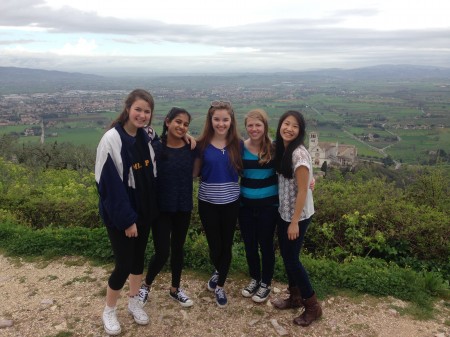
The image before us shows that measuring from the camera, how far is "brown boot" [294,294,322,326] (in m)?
3.59

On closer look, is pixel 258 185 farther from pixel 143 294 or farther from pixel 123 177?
pixel 143 294

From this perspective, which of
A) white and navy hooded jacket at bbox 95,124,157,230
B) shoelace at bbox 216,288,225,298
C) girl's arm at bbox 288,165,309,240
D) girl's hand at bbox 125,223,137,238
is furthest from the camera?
shoelace at bbox 216,288,225,298

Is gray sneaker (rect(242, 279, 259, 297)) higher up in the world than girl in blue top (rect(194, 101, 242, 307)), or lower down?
lower down

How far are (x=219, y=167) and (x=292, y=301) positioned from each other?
65.9 inches

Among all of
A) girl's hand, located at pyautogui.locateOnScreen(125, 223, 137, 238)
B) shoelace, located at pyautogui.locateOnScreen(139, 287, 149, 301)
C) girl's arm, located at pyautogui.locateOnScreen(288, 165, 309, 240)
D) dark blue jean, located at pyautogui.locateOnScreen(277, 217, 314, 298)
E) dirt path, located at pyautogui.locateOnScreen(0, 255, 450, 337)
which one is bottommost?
dirt path, located at pyautogui.locateOnScreen(0, 255, 450, 337)

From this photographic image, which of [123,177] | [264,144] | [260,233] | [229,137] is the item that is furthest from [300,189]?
[123,177]

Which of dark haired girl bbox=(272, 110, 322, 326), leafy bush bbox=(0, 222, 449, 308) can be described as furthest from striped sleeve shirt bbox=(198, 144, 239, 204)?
leafy bush bbox=(0, 222, 449, 308)

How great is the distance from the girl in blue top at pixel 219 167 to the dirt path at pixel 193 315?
93 cm

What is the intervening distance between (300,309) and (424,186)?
447 centimetres

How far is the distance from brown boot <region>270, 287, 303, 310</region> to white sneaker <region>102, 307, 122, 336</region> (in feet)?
5.31

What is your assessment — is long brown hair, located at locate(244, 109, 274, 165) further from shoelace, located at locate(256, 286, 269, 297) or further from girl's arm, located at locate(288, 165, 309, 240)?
shoelace, located at locate(256, 286, 269, 297)

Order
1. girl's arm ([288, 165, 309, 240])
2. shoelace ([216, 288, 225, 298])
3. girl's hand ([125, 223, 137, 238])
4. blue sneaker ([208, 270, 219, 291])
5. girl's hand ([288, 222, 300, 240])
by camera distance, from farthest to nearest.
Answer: blue sneaker ([208, 270, 219, 291]), shoelace ([216, 288, 225, 298]), girl's hand ([288, 222, 300, 240]), girl's arm ([288, 165, 309, 240]), girl's hand ([125, 223, 137, 238])

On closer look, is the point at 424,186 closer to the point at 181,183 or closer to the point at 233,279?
the point at 233,279

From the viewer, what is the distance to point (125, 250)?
3248 mm
